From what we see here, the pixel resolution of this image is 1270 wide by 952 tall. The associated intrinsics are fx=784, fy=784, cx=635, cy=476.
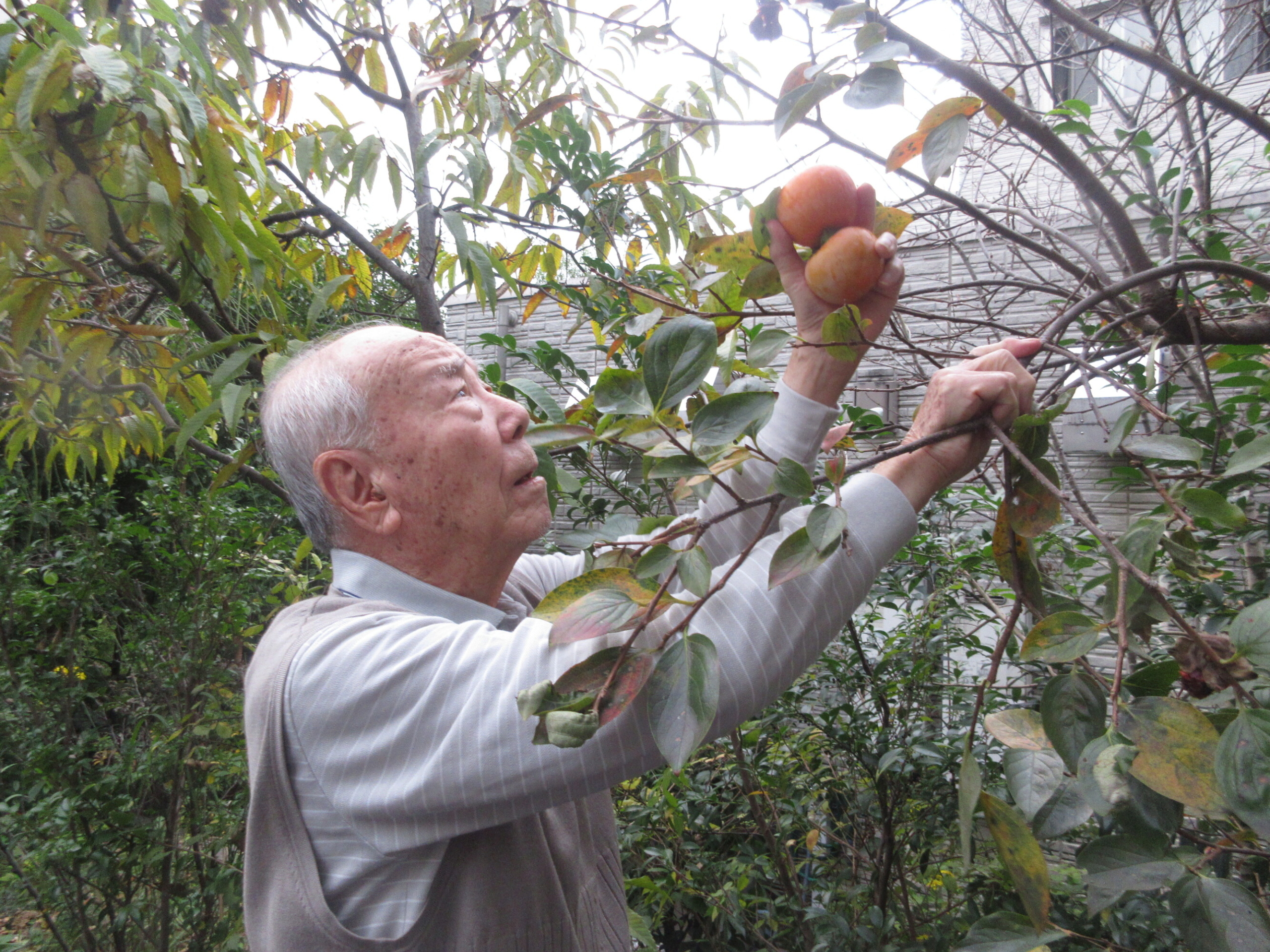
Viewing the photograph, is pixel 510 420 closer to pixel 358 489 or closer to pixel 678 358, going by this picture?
pixel 358 489

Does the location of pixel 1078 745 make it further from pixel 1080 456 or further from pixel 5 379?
pixel 1080 456

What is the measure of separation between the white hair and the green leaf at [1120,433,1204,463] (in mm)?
862

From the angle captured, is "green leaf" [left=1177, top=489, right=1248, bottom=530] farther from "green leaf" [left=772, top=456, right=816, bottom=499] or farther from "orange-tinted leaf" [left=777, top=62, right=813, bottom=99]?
"orange-tinted leaf" [left=777, top=62, right=813, bottom=99]

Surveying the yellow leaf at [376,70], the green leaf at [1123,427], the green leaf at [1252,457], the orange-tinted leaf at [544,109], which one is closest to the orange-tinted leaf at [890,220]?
the green leaf at [1123,427]

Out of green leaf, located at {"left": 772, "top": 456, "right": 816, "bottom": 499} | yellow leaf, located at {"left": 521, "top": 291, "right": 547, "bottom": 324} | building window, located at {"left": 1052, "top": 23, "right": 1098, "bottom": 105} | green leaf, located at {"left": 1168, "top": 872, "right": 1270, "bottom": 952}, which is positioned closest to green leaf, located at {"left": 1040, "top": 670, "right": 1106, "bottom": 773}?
green leaf, located at {"left": 1168, "top": 872, "right": 1270, "bottom": 952}

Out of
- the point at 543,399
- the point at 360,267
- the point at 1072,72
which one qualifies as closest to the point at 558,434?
the point at 543,399

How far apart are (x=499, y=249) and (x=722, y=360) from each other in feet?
5.54

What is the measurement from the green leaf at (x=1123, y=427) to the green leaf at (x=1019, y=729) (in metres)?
0.28

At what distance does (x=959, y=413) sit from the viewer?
76 centimetres

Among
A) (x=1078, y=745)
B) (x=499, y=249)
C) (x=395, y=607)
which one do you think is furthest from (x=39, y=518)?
(x=1078, y=745)

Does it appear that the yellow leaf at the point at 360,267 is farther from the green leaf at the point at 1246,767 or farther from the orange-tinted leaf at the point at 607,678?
the green leaf at the point at 1246,767

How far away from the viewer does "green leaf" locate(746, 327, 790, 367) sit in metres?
0.75

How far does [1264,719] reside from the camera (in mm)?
539

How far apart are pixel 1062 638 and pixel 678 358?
376 millimetres
